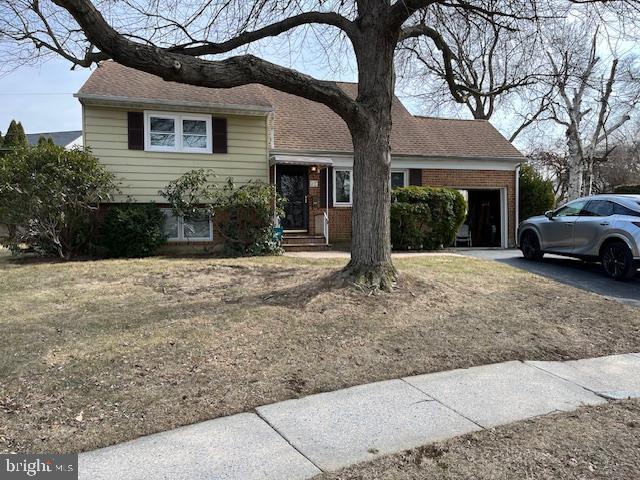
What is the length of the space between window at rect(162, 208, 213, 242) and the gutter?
2.91m

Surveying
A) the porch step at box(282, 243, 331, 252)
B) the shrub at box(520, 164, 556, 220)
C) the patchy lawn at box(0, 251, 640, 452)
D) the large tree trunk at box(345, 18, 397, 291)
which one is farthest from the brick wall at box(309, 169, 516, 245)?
the large tree trunk at box(345, 18, 397, 291)

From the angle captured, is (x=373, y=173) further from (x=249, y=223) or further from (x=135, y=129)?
(x=135, y=129)

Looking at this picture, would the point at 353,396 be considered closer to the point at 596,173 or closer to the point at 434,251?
the point at 434,251

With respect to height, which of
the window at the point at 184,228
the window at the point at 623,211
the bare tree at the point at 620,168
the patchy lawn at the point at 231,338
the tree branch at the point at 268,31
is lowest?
the patchy lawn at the point at 231,338

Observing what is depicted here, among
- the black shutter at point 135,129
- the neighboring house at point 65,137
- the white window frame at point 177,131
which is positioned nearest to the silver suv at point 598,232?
the white window frame at point 177,131

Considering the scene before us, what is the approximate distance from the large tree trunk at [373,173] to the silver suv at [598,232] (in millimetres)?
5267

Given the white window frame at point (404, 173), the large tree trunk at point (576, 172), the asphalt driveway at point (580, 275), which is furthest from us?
the large tree trunk at point (576, 172)

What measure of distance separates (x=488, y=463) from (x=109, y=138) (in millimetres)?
13090

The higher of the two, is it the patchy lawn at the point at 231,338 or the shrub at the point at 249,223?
the shrub at the point at 249,223

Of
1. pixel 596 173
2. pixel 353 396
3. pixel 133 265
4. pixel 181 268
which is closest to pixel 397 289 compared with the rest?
pixel 353 396

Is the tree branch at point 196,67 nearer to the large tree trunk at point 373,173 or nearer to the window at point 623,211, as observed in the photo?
the large tree trunk at point 373,173

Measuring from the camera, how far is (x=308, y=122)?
1742 cm

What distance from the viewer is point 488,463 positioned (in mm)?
3135

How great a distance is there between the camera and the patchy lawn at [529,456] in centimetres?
301
